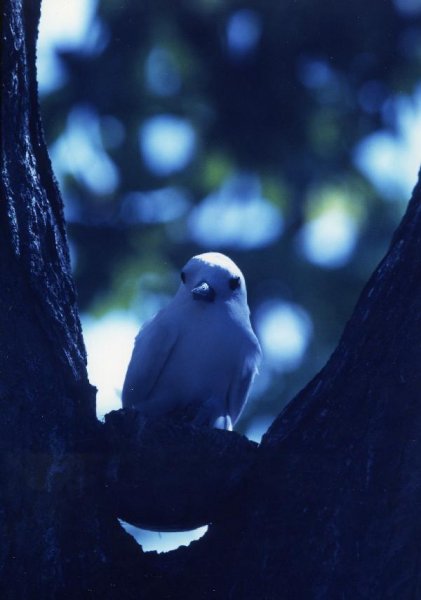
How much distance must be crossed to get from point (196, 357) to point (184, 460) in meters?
1.37

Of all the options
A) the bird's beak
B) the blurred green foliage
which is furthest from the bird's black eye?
the blurred green foliage

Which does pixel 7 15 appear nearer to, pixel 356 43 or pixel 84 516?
pixel 84 516

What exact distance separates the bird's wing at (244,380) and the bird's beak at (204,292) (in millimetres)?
344

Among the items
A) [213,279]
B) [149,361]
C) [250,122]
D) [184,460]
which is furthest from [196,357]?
[250,122]

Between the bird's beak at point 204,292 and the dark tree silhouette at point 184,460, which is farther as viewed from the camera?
the bird's beak at point 204,292

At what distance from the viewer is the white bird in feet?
15.8

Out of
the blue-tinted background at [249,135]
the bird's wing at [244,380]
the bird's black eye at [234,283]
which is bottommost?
the bird's wing at [244,380]

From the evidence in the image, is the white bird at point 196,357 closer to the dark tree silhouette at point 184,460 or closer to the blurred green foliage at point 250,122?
the dark tree silhouette at point 184,460

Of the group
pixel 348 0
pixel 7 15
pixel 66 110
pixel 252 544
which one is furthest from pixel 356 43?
pixel 252 544

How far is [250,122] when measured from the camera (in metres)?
7.80

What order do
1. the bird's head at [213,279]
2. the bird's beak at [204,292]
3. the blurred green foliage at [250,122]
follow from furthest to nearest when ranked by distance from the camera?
the blurred green foliage at [250,122] < the bird's head at [213,279] < the bird's beak at [204,292]

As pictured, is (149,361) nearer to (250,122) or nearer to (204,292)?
(204,292)

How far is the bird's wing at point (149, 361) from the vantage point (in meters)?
4.80

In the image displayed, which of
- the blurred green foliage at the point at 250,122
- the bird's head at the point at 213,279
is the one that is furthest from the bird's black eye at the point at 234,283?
the blurred green foliage at the point at 250,122
